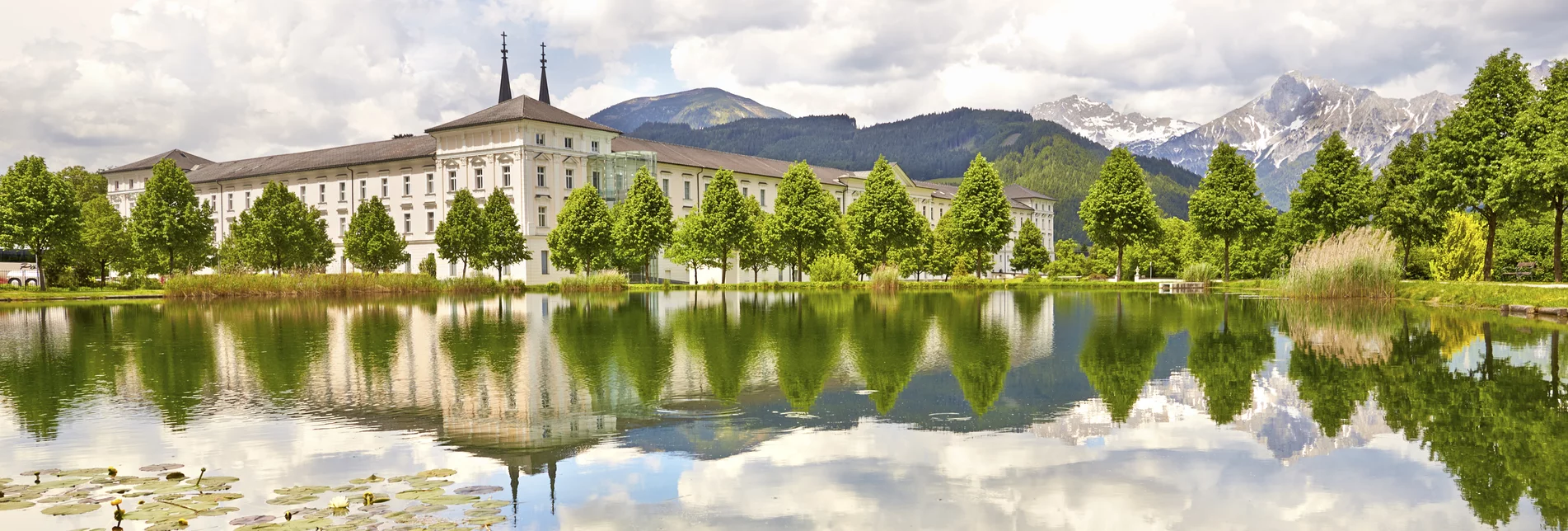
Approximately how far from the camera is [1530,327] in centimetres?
2345

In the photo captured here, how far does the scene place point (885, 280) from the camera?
179ft

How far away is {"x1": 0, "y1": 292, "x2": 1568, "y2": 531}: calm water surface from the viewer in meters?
7.44

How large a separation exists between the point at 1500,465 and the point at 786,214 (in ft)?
189

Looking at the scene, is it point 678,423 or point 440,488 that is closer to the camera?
point 440,488

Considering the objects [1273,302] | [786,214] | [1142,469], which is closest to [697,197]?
[786,214]

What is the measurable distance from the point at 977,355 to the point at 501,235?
5182 cm

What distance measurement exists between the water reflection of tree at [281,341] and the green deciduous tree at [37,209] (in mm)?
24254

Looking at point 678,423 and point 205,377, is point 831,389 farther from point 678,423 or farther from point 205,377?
Result: point 205,377

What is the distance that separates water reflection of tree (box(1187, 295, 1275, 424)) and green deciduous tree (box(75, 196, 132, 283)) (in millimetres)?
62026

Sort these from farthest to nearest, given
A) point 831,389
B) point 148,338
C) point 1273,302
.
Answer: point 1273,302 → point 148,338 → point 831,389

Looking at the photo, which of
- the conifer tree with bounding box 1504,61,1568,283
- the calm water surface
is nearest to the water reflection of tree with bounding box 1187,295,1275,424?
the calm water surface

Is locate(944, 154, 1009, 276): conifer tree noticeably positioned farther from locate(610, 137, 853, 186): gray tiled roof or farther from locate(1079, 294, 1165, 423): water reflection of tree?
locate(1079, 294, 1165, 423): water reflection of tree

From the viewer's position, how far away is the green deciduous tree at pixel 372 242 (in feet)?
208

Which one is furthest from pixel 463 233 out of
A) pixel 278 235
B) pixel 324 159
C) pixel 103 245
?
pixel 324 159
